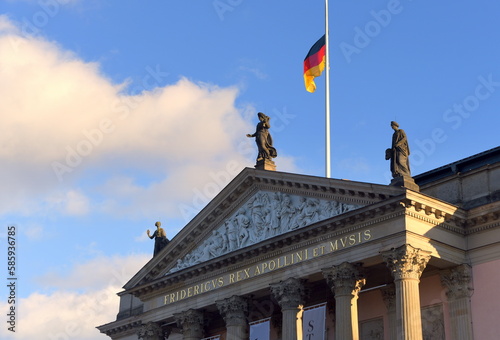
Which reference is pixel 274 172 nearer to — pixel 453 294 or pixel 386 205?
pixel 386 205

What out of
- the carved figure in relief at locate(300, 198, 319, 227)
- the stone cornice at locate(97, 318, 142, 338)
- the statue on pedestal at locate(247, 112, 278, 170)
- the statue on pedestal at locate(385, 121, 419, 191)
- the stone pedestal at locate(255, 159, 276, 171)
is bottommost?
the stone cornice at locate(97, 318, 142, 338)

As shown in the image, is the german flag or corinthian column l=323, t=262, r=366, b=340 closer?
corinthian column l=323, t=262, r=366, b=340

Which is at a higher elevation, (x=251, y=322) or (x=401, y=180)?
(x=401, y=180)

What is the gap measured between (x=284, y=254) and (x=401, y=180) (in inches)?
263

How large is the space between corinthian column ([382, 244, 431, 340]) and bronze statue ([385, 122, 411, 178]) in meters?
3.34

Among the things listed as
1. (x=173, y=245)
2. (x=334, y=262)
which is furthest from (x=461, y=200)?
(x=173, y=245)

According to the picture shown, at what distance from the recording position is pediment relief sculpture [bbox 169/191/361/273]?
123 feet

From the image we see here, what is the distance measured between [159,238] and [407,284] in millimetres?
18986

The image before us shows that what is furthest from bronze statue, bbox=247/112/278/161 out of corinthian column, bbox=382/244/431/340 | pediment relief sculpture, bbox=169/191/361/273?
corinthian column, bbox=382/244/431/340

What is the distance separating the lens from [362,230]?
115ft

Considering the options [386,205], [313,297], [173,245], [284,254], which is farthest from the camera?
[173,245]

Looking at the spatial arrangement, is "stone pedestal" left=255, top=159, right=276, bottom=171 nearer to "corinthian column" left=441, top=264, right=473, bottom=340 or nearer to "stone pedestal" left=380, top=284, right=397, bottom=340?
"stone pedestal" left=380, top=284, right=397, bottom=340

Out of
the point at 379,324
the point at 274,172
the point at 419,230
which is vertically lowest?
the point at 379,324

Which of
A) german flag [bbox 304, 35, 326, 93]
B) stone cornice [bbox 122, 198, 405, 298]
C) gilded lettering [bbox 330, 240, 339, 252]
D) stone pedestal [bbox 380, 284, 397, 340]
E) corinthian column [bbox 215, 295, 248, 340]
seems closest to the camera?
stone cornice [bbox 122, 198, 405, 298]
